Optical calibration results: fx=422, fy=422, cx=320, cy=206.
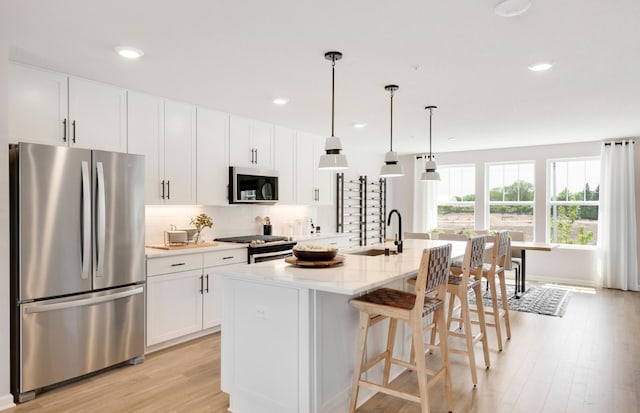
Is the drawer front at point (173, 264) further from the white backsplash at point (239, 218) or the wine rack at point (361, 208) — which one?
the wine rack at point (361, 208)

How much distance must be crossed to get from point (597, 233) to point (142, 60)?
7.13 m

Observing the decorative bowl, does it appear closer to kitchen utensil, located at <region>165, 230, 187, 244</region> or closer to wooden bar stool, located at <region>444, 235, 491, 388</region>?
wooden bar stool, located at <region>444, 235, 491, 388</region>

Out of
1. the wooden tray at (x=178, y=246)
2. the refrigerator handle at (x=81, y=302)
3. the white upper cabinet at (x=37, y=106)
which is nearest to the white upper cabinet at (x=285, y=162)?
the wooden tray at (x=178, y=246)

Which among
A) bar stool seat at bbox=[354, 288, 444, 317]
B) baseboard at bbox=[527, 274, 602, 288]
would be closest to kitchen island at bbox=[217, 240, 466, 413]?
bar stool seat at bbox=[354, 288, 444, 317]

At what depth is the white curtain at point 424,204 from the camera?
836 cm

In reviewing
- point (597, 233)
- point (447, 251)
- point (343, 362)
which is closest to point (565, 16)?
point (447, 251)

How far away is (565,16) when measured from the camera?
2338mm

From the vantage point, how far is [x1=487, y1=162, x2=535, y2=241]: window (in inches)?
296

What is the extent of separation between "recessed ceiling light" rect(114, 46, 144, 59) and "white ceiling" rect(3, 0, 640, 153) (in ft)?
0.17

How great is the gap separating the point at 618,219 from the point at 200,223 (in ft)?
20.3

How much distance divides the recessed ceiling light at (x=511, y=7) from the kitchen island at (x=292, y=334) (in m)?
1.56

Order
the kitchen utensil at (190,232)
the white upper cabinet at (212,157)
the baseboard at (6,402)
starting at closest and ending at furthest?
the baseboard at (6,402) < the kitchen utensil at (190,232) < the white upper cabinet at (212,157)

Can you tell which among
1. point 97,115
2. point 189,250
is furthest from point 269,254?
point 97,115

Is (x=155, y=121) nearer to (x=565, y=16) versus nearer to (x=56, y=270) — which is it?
(x=56, y=270)
